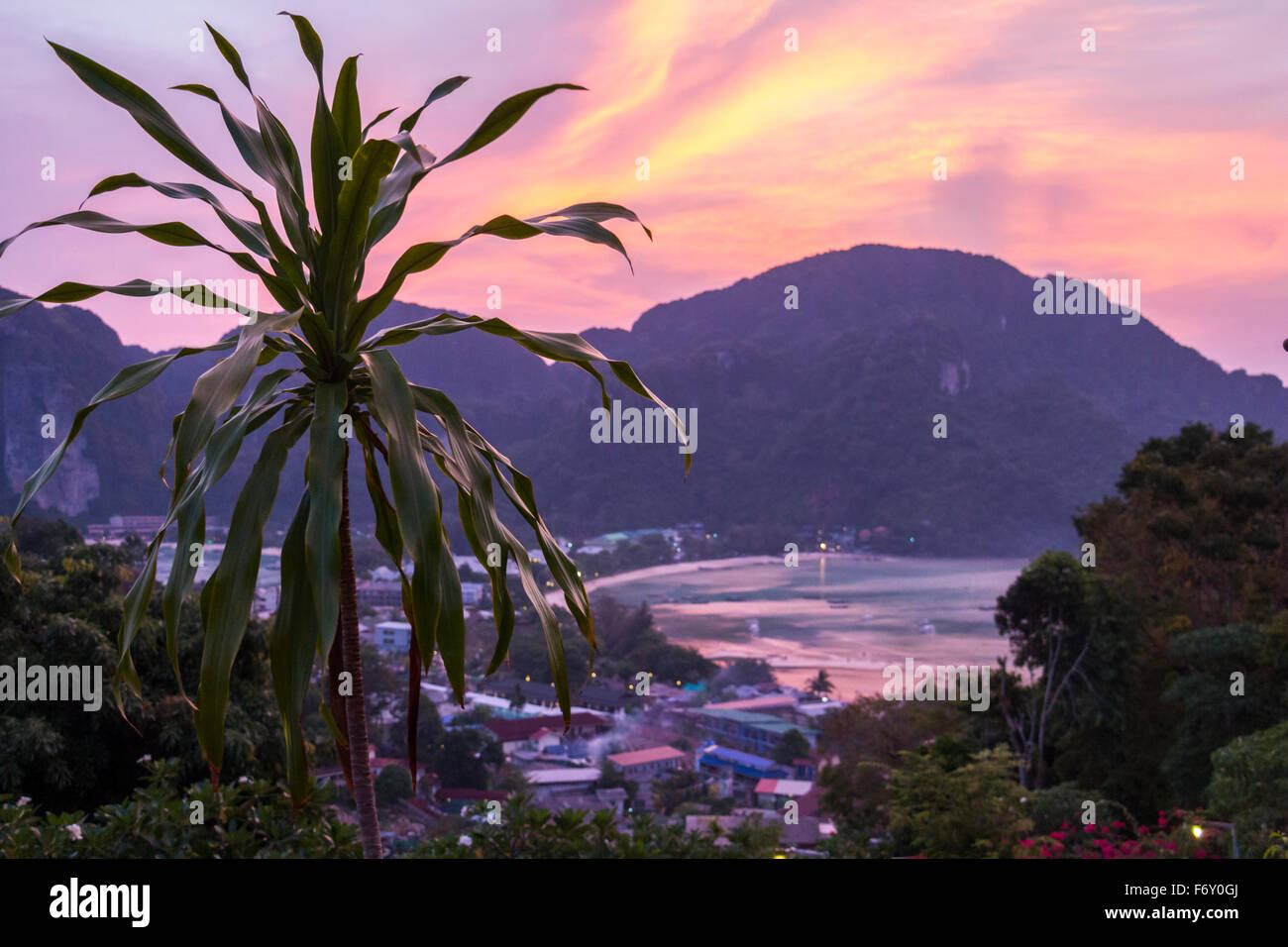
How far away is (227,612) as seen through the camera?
4.06ft

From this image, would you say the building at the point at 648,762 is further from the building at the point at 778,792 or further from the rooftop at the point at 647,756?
the building at the point at 778,792

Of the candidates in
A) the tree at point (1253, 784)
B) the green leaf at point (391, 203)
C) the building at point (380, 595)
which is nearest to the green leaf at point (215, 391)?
the green leaf at point (391, 203)

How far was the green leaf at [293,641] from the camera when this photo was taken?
130 cm

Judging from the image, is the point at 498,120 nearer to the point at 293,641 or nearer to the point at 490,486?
the point at 490,486

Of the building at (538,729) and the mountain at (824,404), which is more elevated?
the mountain at (824,404)

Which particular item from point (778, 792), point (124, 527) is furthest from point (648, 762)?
point (124, 527)

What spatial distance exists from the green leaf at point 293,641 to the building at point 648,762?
165 inches

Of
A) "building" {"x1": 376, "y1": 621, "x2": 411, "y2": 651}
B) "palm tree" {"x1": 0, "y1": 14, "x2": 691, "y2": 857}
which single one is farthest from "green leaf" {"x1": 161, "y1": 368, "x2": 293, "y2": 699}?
"building" {"x1": 376, "y1": 621, "x2": 411, "y2": 651}

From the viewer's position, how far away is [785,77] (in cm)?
501

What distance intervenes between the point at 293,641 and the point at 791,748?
647cm

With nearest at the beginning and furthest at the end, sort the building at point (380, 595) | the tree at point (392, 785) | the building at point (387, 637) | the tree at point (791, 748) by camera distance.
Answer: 1. the building at point (387, 637)
2. the tree at point (392, 785)
3. the building at point (380, 595)
4. the tree at point (791, 748)

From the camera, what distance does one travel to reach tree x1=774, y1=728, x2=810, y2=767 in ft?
22.7

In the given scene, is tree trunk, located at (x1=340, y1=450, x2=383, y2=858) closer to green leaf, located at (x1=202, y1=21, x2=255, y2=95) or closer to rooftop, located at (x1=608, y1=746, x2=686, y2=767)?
green leaf, located at (x1=202, y1=21, x2=255, y2=95)
